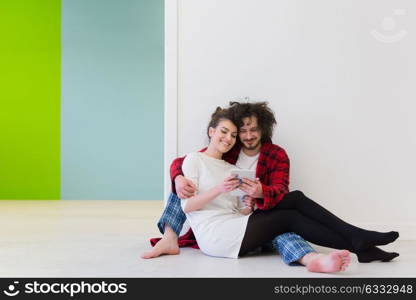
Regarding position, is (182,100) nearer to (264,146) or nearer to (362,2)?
(264,146)

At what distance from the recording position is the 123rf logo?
1.66 metres

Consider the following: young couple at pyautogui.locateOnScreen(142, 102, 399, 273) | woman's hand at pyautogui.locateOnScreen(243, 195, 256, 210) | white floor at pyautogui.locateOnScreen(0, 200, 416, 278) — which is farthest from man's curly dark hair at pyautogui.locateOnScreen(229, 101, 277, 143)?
white floor at pyautogui.locateOnScreen(0, 200, 416, 278)

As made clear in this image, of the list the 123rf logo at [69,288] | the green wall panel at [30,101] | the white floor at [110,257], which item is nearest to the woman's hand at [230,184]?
the white floor at [110,257]

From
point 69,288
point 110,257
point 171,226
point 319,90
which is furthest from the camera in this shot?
point 319,90

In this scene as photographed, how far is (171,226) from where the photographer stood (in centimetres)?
253

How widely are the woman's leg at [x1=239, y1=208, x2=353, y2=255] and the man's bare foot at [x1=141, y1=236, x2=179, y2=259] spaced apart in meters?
0.33

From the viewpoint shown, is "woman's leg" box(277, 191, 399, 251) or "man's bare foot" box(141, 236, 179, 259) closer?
"woman's leg" box(277, 191, 399, 251)

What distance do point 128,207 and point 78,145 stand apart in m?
1.22

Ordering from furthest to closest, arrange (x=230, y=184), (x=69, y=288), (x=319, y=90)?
(x=319, y=90), (x=230, y=184), (x=69, y=288)

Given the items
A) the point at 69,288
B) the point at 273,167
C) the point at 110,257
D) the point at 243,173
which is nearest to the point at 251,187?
the point at 243,173

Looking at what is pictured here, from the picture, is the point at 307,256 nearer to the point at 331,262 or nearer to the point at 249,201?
the point at 331,262

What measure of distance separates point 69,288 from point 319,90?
5.94 feet

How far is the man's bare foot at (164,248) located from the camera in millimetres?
2324

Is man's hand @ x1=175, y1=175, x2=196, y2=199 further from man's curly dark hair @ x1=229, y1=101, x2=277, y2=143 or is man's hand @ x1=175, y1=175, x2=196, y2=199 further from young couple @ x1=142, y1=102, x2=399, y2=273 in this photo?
man's curly dark hair @ x1=229, y1=101, x2=277, y2=143
